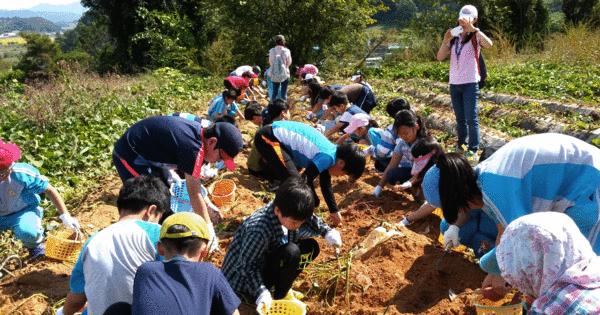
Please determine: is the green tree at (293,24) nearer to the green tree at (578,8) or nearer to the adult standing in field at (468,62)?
the adult standing in field at (468,62)

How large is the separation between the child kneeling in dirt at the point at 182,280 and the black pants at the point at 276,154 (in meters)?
1.65

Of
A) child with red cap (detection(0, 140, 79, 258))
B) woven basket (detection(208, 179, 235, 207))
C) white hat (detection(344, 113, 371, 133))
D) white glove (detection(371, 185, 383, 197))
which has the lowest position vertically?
white glove (detection(371, 185, 383, 197))

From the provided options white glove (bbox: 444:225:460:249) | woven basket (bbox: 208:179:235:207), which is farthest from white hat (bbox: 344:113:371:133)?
white glove (bbox: 444:225:460:249)

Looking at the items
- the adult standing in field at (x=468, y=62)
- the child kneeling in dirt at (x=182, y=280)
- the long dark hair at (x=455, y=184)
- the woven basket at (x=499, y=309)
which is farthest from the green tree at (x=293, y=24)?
the child kneeling in dirt at (x=182, y=280)

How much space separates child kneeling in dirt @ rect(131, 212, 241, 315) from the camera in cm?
166

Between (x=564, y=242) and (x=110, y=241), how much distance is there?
6.17ft

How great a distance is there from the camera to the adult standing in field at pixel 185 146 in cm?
281

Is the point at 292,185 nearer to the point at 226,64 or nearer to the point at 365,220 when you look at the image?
the point at 365,220

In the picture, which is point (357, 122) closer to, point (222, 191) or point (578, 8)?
point (222, 191)

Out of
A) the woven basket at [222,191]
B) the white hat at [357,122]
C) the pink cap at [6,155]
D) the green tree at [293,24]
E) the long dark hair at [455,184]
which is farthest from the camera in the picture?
the green tree at [293,24]

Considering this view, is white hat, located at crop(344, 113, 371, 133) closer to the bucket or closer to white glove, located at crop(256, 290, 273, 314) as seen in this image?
the bucket

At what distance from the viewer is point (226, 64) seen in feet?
49.2

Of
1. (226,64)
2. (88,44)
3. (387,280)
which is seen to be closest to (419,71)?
(226,64)

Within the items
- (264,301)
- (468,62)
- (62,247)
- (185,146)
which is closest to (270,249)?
(264,301)
